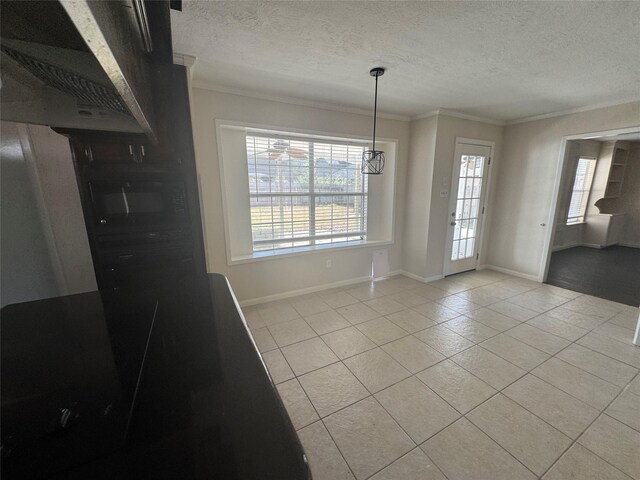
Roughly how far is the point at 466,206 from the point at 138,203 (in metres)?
4.41

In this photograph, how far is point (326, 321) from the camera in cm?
286

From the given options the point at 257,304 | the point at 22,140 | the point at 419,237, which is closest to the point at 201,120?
the point at 22,140

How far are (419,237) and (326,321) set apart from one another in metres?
2.09

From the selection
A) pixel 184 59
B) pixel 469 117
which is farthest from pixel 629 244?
pixel 184 59

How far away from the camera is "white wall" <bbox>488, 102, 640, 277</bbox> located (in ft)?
11.4

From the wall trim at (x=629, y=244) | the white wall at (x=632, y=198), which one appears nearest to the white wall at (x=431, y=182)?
the white wall at (x=632, y=198)

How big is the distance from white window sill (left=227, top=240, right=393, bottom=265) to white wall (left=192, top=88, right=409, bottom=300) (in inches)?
1.9

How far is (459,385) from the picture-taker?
6.33 ft

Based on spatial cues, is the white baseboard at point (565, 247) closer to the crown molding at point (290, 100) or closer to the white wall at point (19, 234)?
the crown molding at point (290, 100)

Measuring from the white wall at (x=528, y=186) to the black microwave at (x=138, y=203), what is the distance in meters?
4.76

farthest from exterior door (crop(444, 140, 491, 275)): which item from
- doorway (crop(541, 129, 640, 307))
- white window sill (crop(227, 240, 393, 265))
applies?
doorway (crop(541, 129, 640, 307))

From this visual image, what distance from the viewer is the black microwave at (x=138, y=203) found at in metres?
1.79

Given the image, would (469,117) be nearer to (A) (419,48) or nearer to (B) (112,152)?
(A) (419,48)

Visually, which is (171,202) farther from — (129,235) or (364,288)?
(364,288)
